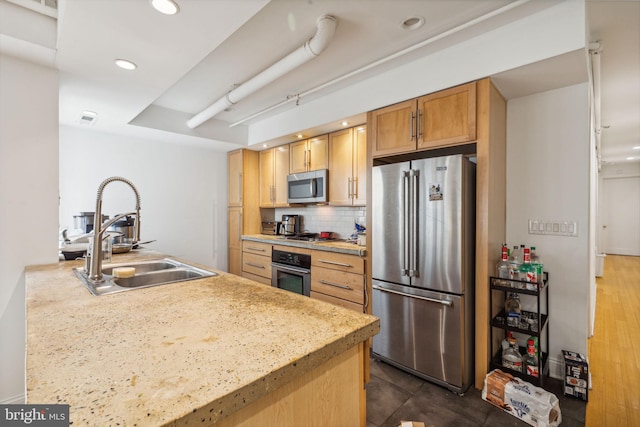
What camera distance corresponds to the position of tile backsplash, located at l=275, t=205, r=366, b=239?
363 centimetres

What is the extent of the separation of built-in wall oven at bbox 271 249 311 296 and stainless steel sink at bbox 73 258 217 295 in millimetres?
1466

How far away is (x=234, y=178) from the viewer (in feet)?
15.0

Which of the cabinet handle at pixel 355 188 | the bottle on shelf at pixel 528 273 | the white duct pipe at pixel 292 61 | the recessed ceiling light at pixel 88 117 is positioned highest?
the white duct pipe at pixel 292 61

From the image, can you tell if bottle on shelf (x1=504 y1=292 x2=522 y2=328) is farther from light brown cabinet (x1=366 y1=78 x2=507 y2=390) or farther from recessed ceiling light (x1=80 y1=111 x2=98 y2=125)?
recessed ceiling light (x1=80 y1=111 x2=98 y2=125)

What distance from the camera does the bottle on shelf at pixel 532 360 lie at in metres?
2.07

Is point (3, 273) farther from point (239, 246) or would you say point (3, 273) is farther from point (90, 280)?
point (239, 246)

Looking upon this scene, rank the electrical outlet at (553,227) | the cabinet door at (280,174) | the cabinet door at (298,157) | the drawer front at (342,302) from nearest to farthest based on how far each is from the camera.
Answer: the electrical outlet at (553,227), the drawer front at (342,302), the cabinet door at (298,157), the cabinet door at (280,174)

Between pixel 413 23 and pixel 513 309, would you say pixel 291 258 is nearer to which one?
pixel 513 309

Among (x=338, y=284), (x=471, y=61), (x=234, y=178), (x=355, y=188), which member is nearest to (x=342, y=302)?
(x=338, y=284)

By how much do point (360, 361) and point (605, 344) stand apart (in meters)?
3.20

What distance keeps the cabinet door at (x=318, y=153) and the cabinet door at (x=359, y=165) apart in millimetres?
417

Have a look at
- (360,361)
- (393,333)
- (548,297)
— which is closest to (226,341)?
(360,361)

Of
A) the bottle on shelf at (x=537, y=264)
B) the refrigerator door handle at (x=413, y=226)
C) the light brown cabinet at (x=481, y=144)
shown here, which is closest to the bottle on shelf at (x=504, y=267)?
the light brown cabinet at (x=481, y=144)

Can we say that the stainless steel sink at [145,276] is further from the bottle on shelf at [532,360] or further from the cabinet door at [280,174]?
the bottle on shelf at [532,360]
